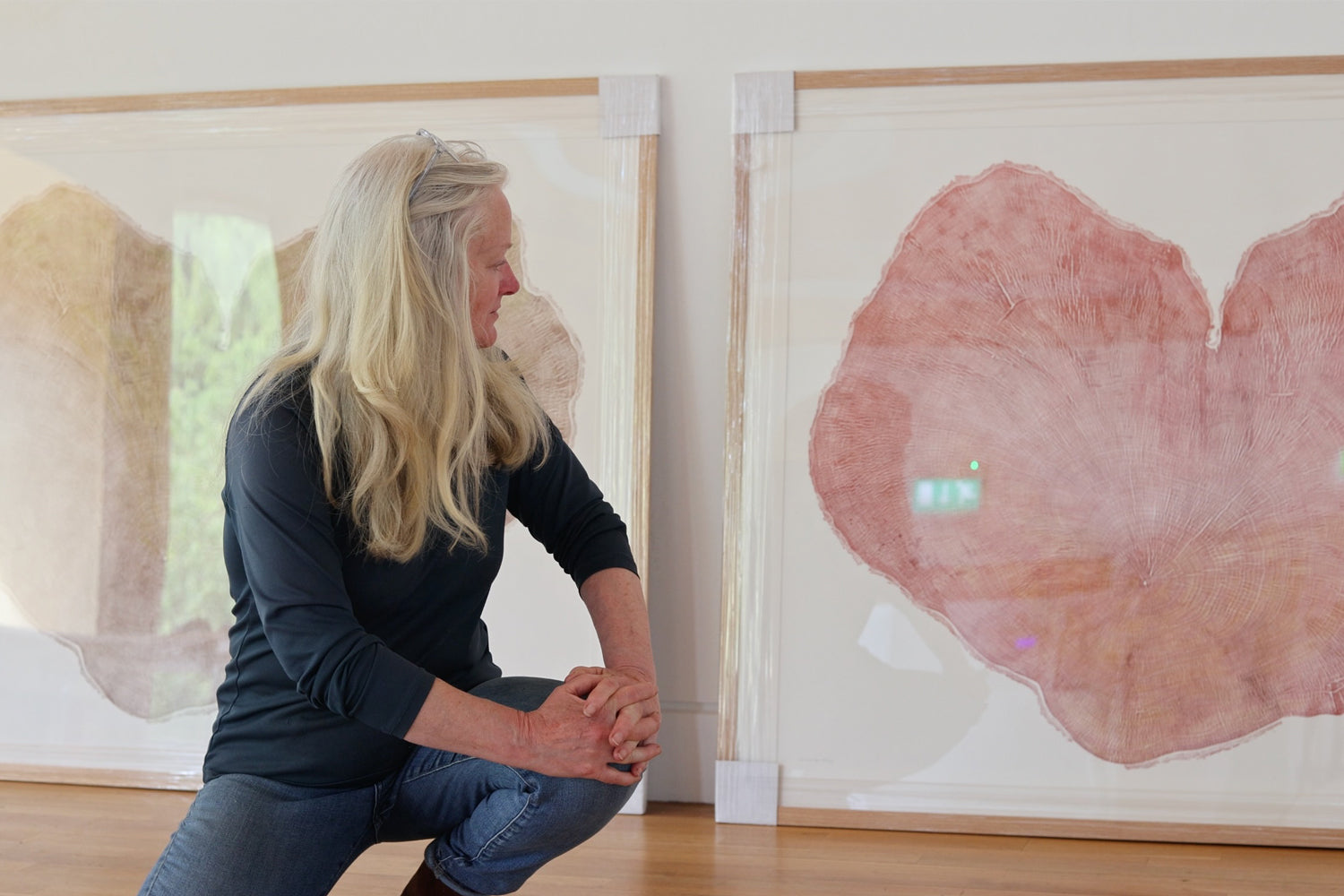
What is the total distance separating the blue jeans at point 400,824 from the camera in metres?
1.39

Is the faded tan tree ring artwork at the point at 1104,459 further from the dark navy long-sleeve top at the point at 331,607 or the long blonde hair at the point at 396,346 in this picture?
the long blonde hair at the point at 396,346

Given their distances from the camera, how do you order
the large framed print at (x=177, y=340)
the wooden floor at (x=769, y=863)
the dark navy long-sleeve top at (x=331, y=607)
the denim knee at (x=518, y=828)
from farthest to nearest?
the large framed print at (x=177, y=340)
the wooden floor at (x=769, y=863)
the denim knee at (x=518, y=828)
the dark navy long-sleeve top at (x=331, y=607)

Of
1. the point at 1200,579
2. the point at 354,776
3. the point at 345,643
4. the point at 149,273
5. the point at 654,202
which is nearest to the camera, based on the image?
the point at 345,643

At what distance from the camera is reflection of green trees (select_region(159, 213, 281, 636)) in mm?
2828

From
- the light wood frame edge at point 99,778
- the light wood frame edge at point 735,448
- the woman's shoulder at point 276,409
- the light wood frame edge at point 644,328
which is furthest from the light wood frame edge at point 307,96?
the light wood frame edge at point 99,778

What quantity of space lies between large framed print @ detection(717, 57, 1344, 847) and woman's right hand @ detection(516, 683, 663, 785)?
120cm

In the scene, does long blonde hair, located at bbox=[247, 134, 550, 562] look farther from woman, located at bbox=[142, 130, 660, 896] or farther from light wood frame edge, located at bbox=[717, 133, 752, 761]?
light wood frame edge, located at bbox=[717, 133, 752, 761]

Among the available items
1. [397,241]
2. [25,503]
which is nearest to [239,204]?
[25,503]

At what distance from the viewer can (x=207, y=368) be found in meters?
2.85

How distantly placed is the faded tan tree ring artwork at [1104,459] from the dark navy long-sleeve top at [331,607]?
1.05 meters

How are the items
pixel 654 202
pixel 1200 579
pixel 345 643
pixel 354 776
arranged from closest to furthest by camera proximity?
pixel 345 643
pixel 354 776
pixel 1200 579
pixel 654 202

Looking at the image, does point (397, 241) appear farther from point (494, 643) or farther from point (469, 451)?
point (494, 643)

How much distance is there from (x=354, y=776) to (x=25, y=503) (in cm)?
186

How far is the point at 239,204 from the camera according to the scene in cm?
287
